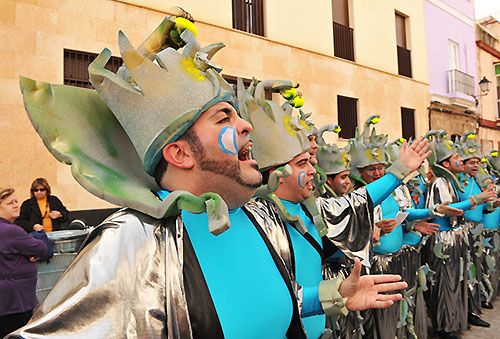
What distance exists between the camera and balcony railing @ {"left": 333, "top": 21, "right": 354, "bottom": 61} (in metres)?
11.0

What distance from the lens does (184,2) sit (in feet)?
25.0

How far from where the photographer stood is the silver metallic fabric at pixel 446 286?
186 inches

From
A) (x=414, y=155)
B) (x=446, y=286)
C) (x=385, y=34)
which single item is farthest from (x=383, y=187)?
(x=385, y=34)

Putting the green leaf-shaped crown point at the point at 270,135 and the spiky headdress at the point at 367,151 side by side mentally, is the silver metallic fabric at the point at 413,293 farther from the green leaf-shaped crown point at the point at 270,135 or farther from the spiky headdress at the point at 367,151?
the green leaf-shaped crown point at the point at 270,135

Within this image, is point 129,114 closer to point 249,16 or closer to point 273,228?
point 273,228

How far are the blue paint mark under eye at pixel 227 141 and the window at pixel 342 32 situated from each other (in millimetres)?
10152

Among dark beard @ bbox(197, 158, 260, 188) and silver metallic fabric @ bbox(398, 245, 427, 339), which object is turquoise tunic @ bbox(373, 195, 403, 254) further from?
dark beard @ bbox(197, 158, 260, 188)

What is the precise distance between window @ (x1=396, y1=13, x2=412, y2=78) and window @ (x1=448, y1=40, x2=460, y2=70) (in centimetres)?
303

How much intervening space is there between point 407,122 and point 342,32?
142 inches

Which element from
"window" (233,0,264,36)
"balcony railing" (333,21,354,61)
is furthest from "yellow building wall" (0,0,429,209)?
"balcony railing" (333,21,354,61)

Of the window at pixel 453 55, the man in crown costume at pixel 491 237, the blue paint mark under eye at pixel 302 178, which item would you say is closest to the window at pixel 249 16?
the man in crown costume at pixel 491 237

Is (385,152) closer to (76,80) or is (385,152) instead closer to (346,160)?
(346,160)

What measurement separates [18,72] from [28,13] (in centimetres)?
82

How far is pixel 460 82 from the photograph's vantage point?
15328 mm
